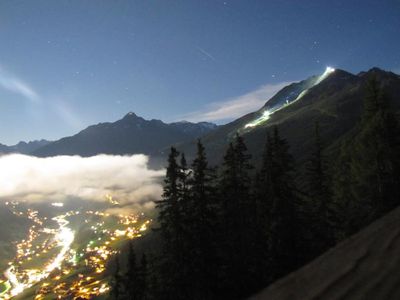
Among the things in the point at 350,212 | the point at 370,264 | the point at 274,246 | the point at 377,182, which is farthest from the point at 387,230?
the point at 350,212

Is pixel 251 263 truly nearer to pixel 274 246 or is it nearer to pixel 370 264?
pixel 274 246

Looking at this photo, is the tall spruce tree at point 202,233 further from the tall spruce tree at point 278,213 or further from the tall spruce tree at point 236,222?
the tall spruce tree at point 278,213

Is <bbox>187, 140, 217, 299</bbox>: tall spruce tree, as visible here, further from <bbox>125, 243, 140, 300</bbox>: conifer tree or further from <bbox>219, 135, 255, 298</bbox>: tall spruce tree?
<bbox>125, 243, 140, 300</bbox>: conifer tree

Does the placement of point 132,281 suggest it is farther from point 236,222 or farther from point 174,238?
point 236,222

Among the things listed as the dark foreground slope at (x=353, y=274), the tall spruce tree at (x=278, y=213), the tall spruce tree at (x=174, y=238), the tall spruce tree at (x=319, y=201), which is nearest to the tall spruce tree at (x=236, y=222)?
the tall spruce tree at (x=278, y=213)

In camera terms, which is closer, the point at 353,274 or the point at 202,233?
the point at 353,274

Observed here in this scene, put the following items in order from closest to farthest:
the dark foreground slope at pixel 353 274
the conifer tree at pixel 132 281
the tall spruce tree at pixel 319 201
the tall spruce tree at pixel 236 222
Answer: the dark foreground slope at pixel 353 274 → the tall spruce tree at pixel 236 222 → the tall spruce tree at pixel 319 201 → the conifer tree at pixel 132 281

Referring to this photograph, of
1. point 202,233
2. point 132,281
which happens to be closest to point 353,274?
point 202,233

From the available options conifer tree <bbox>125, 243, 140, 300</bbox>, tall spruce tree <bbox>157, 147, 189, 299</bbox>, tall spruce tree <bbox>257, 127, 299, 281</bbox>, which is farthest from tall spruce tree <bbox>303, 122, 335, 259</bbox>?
conifer tree <bbox>125, 243, 140, 300</bbox>
